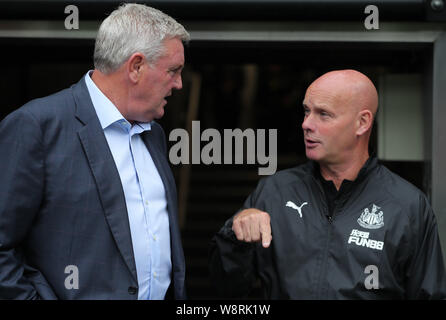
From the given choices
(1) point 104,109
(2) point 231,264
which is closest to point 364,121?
(2) point 231,264

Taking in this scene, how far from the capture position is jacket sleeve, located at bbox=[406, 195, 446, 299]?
264cm

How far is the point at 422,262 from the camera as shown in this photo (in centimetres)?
268

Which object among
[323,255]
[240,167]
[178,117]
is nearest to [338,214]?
[323,255]

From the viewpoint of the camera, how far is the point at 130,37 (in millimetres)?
2623

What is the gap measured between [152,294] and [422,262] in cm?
114

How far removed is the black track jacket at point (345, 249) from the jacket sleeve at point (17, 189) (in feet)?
2.70

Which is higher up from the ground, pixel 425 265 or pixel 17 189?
pixel 17 189

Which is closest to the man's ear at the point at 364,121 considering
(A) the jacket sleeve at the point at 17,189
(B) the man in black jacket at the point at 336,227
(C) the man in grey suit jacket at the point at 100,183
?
(B) the man in black jacket at the point at 336,227

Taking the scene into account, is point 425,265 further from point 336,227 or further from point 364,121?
point 364,121

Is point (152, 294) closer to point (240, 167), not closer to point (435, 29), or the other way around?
point (435, 29)

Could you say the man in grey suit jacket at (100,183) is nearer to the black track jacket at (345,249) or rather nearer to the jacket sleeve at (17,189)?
the jacket sleeve at (17,189)

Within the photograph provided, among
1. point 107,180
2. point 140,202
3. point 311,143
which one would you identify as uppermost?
point 311,143

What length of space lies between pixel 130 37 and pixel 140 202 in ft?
2.25

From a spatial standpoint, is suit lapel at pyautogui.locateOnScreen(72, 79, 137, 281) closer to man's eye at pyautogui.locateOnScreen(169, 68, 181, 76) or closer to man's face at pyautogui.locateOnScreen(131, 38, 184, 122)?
man's face at pyautogui.locateOnScreen(131, 38, 184, 122)
